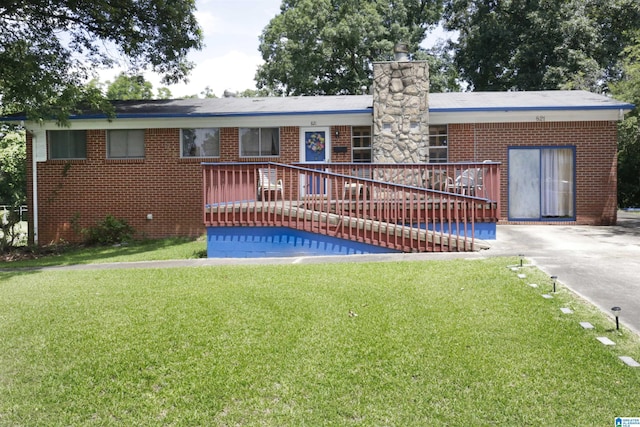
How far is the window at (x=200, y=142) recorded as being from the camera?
14914 millimetres

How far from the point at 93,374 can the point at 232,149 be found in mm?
11074

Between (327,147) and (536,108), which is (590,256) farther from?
(327,147)

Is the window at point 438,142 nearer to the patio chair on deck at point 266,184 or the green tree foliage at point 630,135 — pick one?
the patio chair on deck at point 266,184

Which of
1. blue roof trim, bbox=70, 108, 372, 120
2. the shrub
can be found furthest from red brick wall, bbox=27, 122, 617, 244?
blue roof trim, bbox=70, 108, 372, 120

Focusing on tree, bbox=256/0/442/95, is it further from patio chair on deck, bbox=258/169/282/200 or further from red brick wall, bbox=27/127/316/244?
patio chair on deck, bbox=258/169/282/200

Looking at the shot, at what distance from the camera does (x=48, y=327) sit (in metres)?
5.31

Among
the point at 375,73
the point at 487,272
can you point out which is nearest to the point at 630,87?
the point at 375,73

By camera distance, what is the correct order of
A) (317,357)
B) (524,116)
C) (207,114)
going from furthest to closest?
(207,114), (524,116), (317,357)

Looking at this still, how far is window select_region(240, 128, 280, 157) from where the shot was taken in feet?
48.8

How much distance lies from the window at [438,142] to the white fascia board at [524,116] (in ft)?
0.62

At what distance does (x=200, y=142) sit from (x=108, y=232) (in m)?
3.56

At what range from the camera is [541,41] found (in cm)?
2702

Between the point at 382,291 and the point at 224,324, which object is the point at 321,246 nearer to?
the point at 382,291

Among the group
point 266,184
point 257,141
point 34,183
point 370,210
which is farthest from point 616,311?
point 34,183
